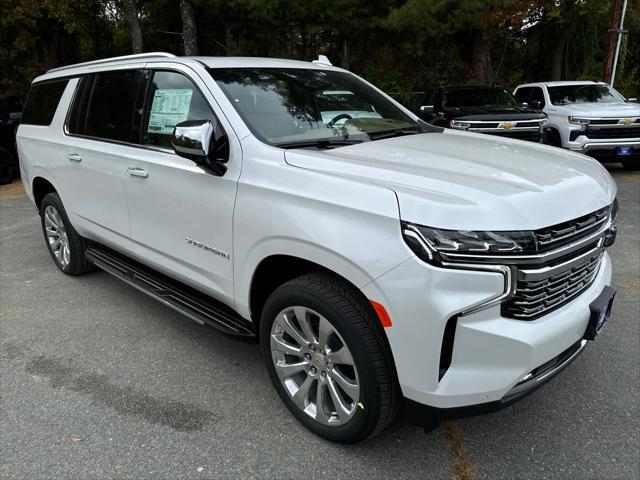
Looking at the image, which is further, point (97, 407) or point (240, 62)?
point (240, 62)

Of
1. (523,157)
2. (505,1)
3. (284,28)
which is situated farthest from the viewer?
(284,28)

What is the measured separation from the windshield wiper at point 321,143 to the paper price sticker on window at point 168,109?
756 mm

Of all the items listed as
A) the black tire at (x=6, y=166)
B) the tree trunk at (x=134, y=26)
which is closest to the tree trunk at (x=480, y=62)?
the tree trunk at (x=134, y=26)

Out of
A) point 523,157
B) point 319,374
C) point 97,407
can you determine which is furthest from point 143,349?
point 523,157

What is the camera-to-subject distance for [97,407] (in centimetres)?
296

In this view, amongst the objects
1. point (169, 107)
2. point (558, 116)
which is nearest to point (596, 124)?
point (558, 116)

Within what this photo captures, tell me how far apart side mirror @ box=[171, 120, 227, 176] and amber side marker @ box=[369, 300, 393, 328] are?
46.5 inches

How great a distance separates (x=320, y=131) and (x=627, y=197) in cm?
685

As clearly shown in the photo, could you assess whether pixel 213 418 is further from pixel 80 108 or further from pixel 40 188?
pixel 40 188

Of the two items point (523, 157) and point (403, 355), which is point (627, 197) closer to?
point (523, 157)

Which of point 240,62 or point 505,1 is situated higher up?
point 505,1

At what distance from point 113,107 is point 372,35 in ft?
35.3

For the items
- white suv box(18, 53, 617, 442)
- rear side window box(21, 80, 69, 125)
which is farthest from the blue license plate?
rear side window box(21, 80, 69, 125)

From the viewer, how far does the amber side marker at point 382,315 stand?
212 centimetres
